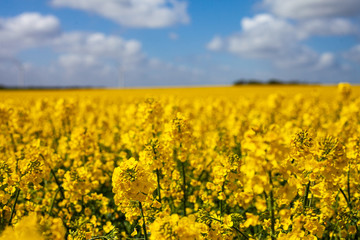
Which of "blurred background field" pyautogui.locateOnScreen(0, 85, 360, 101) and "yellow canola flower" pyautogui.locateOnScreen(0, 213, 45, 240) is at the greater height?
"blurred background field" pyautogui.locateOnScreen(0, 85, 360, 101)

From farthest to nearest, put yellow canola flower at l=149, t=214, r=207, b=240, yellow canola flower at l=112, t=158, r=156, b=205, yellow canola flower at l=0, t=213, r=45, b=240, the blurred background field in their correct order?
the blurred background field → yellow canola flower at l=112, t=158, r=156, b=205 → yellow canola flower at l=149, t=214, r=207, b=240 → yellow canola flower at l=0, t=213, r=45, b=240

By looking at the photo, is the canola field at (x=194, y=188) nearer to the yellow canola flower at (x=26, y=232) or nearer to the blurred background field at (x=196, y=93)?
the yellow canola flower at (x=26, y=232)

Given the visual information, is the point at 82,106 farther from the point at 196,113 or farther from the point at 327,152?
the point at 327,152

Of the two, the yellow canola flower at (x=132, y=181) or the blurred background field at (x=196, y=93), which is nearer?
the yellow canola flower at (x=132, y=181)

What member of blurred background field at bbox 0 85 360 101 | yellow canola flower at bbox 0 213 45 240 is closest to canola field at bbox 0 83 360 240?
yellow canola flower at bbox 0 213 45 240

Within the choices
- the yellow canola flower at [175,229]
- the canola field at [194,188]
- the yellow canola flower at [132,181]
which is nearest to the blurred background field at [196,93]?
the canola field at [194,188]

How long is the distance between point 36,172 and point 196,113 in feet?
31.0

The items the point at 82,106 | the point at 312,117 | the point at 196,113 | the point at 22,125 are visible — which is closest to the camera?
the point at 22,125

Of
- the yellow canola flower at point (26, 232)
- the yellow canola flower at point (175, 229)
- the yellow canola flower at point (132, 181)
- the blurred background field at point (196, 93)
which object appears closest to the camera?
the yellow canola flower at point (26, 232)

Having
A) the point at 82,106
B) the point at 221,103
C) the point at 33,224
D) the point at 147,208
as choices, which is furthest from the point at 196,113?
the point at 33,224

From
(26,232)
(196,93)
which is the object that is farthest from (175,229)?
(196,93)

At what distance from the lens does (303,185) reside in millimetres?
2834

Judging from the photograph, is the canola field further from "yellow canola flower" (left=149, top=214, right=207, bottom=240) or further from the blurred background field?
the blurred background field

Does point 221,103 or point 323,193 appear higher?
point 221,103
